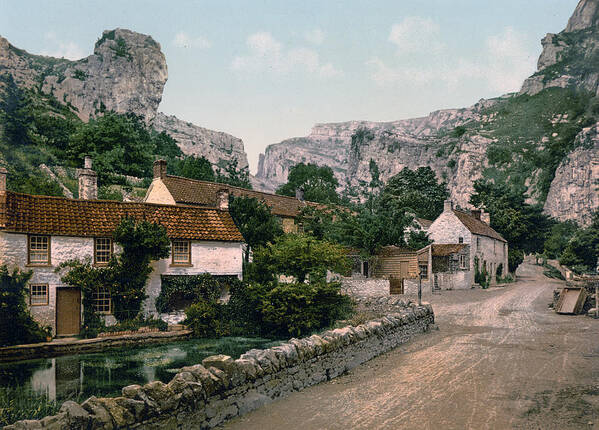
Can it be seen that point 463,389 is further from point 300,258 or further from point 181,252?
point 181,252

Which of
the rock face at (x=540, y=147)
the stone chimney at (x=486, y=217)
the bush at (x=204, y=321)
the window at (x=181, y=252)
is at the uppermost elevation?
the rock face at (x=540, y=147)

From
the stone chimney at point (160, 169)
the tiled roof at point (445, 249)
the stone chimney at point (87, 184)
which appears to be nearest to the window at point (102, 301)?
the stone chimney at point (87, 184)

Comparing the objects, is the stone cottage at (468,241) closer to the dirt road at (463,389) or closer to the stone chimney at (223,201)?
the stone chimney at (223,201)

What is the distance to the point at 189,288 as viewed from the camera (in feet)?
85.4

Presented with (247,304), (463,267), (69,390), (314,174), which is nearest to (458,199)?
(314,174)

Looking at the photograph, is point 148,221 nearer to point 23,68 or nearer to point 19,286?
point 19,286

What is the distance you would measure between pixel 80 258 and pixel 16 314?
3.96 metres

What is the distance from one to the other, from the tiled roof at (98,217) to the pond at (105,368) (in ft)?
21.1

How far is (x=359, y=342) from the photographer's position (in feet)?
49.8

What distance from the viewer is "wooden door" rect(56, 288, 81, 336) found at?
22.8 m

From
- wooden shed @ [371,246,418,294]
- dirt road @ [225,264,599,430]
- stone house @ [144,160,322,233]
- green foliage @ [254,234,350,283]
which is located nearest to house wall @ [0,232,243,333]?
green foliage @ [254,234,350,283]

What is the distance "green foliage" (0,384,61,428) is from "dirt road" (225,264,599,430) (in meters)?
4.87

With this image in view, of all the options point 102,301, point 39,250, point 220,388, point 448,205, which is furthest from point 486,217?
point 220,388

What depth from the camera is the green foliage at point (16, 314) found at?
2048cm
